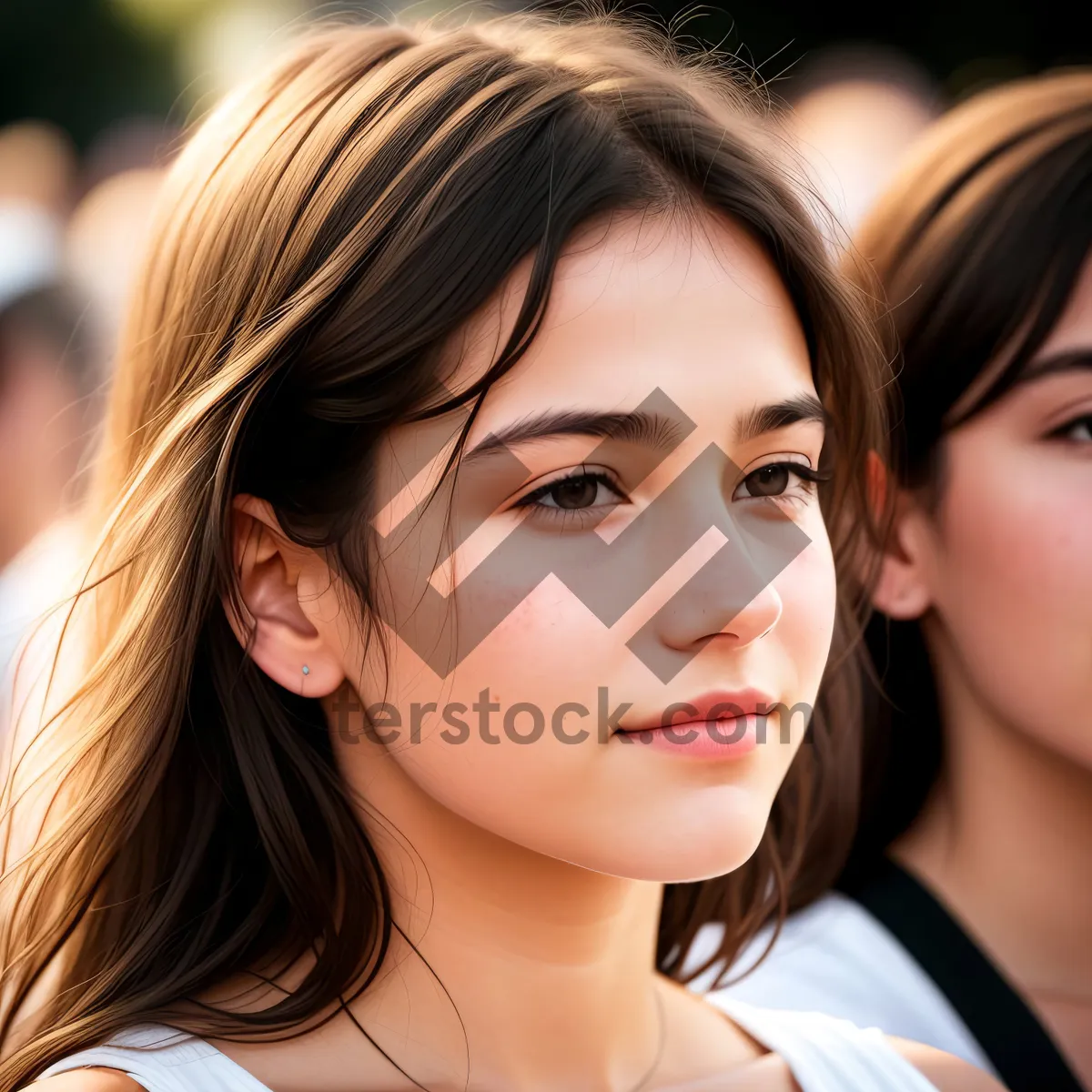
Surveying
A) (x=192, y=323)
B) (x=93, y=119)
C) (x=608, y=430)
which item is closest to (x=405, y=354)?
(x=608, y=430)

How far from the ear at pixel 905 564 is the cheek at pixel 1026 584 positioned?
0.20 ft

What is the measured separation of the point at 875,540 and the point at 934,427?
195 millimetres

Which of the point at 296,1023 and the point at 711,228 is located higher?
the point at 711,228

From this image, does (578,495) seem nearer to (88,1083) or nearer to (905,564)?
(88,1083)

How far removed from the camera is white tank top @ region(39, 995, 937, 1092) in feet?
4.47

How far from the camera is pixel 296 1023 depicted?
4.74ft

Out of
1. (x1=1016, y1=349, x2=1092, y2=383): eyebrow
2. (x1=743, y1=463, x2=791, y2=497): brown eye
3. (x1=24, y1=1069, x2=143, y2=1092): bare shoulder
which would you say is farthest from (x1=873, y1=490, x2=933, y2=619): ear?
(x1=24, y1=1069, x2=143, y2=1092): bare shoulder

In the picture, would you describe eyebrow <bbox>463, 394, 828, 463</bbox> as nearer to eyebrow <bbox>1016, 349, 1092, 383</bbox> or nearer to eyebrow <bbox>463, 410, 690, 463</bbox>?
eyebrow <bbox>463, 410, 690, 463</bbox>

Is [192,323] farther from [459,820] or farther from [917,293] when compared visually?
[917,293]

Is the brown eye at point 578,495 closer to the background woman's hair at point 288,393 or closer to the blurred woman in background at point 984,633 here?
the background woman's hair at point 288,393

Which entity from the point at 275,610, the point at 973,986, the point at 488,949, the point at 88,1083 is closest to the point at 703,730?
the point at 488,949

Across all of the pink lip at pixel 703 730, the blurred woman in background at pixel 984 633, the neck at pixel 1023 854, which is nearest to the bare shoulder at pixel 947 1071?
the blurred woman in background at pixel 984 633

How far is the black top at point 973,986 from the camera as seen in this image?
1.99m

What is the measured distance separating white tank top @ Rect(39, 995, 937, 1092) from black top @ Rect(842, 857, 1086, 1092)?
0.33 meters
